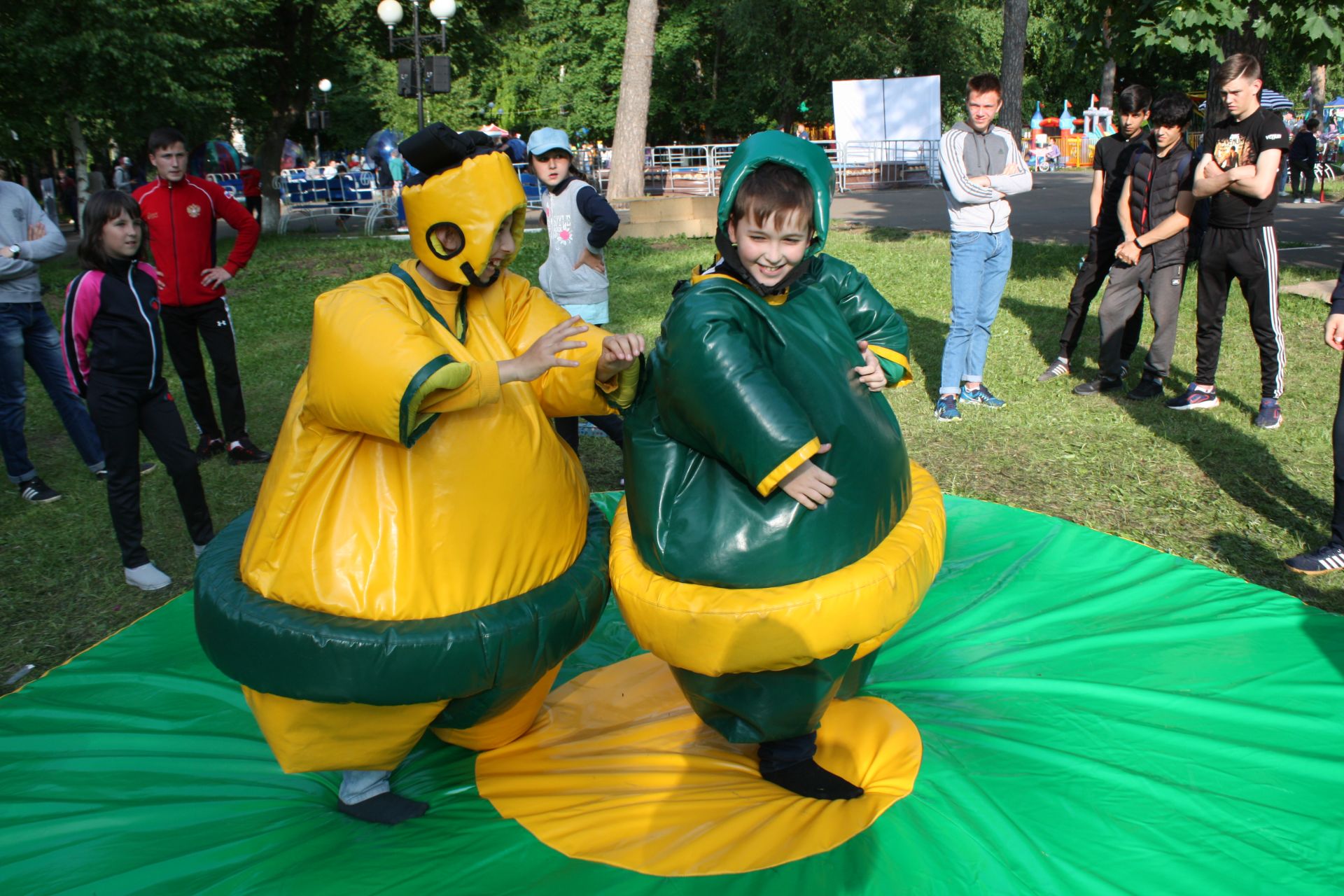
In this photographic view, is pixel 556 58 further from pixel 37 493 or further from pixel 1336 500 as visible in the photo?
pixel 1336 500

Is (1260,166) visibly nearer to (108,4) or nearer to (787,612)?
(787,612)

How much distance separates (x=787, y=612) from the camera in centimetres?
218

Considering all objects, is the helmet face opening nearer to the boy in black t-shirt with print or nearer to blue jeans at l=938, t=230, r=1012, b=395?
blue jeans at l=938, t=230, r=1012, b=395

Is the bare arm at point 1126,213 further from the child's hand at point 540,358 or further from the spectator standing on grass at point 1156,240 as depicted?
the child's hand at point 540,358

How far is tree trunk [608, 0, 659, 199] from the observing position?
15.5 m

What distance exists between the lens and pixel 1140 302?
259 inches

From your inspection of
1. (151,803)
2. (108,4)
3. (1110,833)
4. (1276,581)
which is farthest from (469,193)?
(108,4)

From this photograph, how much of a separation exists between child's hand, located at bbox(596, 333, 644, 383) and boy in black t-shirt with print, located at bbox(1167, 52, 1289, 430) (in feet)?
15.1

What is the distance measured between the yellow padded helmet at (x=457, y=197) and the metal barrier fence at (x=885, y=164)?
23.4m

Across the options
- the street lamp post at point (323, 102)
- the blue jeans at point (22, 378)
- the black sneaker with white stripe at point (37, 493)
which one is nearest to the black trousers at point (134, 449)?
the blue jeans at point (22, 378)

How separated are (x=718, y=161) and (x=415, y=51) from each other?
1140 cm

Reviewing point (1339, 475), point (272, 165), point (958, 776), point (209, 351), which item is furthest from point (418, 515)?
point (272, 165)

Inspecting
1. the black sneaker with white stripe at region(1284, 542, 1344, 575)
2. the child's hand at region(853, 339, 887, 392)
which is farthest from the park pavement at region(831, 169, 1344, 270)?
the child's hand at region(853, 339, 887, 392)

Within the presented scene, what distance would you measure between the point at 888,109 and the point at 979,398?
2145cm
